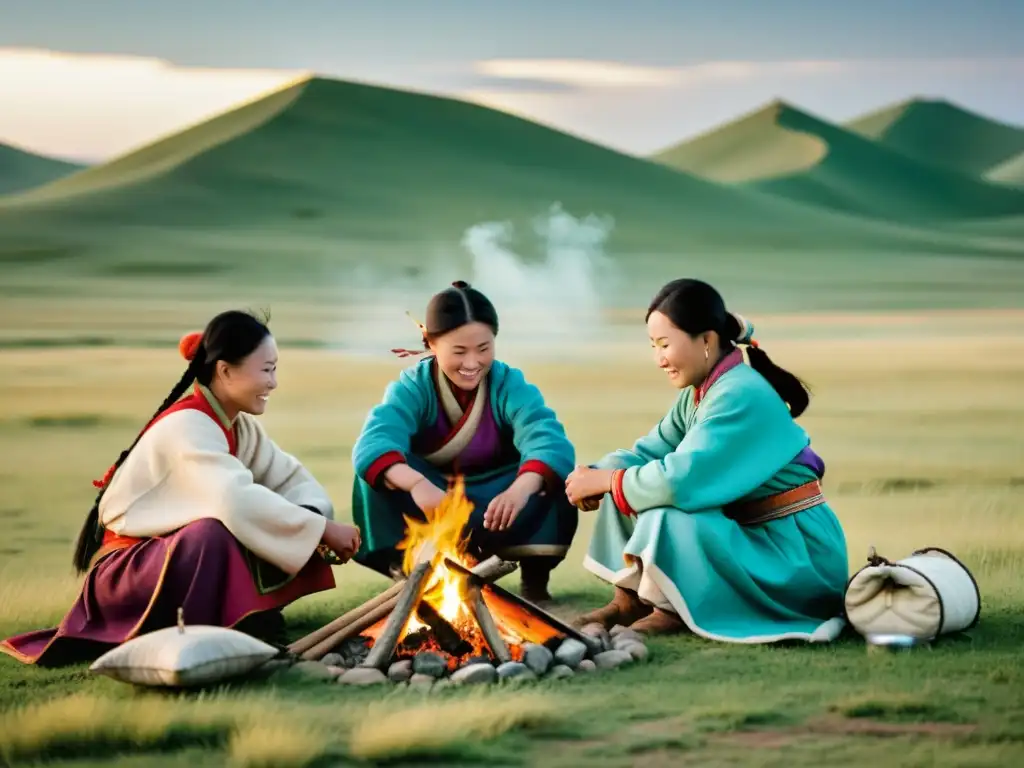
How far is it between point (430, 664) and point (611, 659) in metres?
0.54

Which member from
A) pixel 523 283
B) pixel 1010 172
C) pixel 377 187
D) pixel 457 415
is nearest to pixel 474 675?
pixel 457 415

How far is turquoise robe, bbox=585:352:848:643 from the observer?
4.83m

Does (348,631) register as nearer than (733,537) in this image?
Yes

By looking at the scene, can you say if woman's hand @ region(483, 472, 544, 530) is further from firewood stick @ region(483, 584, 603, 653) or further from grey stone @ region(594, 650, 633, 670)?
grey stone @ region(594, 650, 633, 670)

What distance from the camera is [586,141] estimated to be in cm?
6469

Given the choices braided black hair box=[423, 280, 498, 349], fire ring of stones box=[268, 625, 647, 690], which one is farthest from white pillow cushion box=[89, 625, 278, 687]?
braided black hair box=[423, 280, 498, 349]

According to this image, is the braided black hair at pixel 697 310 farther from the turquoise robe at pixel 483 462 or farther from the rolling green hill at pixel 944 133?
Result: the rolling green hill at pixel 944 133

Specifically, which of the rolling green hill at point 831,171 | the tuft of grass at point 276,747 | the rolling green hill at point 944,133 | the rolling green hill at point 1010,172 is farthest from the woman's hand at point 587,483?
the rolling green hill at point 944,133

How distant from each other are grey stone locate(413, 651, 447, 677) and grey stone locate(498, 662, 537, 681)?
0.17m

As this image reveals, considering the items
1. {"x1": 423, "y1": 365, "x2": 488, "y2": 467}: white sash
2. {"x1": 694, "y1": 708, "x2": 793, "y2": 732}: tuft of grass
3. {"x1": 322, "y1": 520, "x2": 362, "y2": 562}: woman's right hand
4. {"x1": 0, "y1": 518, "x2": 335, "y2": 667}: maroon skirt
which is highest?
{"x1": 423, "y1": 365, "x2": 488, "y2": 467}: white sash

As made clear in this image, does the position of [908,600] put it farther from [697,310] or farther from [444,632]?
[444,632]

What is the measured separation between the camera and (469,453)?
5375mm

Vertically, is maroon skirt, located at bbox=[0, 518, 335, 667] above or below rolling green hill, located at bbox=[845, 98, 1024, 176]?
below

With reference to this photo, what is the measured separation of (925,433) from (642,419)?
7.58 feet
